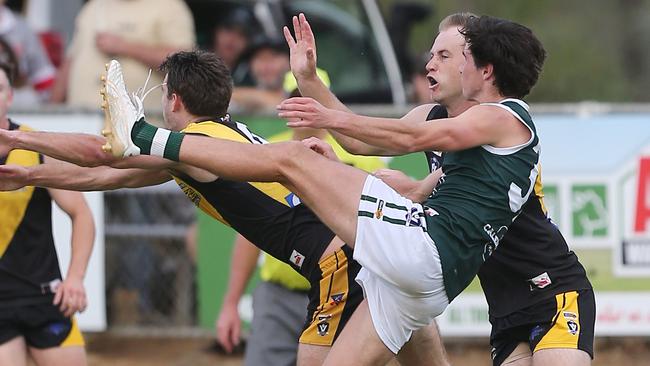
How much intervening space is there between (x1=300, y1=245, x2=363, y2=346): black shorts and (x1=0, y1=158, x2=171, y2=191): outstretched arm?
2.68 ft

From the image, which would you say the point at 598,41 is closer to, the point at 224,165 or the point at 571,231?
the point at 571,231

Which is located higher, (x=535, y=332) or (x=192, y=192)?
(x=192, y=192)

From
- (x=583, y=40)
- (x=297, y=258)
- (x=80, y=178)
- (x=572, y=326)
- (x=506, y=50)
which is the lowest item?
(x=583, y=40)

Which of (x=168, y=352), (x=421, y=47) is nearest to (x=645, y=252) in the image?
(x=168, y=352)

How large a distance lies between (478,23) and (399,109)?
144 inches

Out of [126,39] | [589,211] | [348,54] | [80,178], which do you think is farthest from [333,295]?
[348,54]

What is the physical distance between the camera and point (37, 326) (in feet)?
21.7

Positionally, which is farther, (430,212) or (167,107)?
(167,107)

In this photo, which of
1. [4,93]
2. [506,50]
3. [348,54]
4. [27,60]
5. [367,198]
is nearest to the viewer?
[367,198]

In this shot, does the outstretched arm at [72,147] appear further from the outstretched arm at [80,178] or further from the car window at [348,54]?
the car window at [348,54]

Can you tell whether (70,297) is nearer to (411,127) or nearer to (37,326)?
(37,326)

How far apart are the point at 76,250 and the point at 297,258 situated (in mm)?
1511

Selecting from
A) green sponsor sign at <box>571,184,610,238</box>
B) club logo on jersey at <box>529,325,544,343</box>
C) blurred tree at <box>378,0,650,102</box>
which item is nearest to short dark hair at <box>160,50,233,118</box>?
club logo on jersey at <box>529,325,544,343</box>

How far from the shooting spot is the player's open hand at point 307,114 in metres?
5.09
